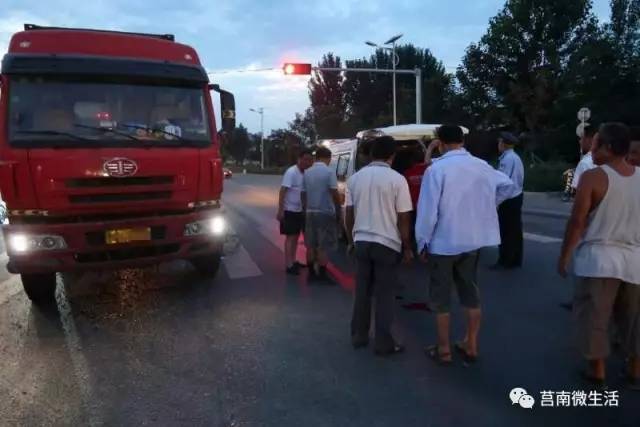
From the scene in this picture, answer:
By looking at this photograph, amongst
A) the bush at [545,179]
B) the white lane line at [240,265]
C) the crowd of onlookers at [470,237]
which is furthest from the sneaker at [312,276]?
the bush at [545,179]

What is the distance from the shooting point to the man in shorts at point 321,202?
717cm

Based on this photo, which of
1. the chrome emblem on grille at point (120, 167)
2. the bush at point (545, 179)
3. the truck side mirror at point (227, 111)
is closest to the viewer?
the chrome emblem on grille at point (120, 167)

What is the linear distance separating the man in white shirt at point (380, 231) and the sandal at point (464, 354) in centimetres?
46

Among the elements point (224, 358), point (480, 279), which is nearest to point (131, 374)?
Answer: point (224, 358)

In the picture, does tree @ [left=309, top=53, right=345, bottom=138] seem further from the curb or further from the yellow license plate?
the yellow license plate

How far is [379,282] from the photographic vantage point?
482 centimetres

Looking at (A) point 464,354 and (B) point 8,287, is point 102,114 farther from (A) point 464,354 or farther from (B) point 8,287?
(A) point 464,354

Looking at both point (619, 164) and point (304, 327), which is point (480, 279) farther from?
point (619, 164)

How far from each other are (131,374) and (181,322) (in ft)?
4.42

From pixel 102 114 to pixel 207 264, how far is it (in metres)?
2.39

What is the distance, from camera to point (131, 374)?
14.8 ft

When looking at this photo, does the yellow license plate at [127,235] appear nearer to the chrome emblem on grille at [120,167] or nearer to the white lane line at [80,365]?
the chrome emblem on grille at [120,167]

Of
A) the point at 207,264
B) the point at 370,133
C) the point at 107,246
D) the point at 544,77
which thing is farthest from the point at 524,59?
the point at 107,246

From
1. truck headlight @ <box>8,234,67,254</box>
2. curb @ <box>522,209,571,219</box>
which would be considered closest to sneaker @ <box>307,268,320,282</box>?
truck headlight @ <box>8,234,67,254</box>
